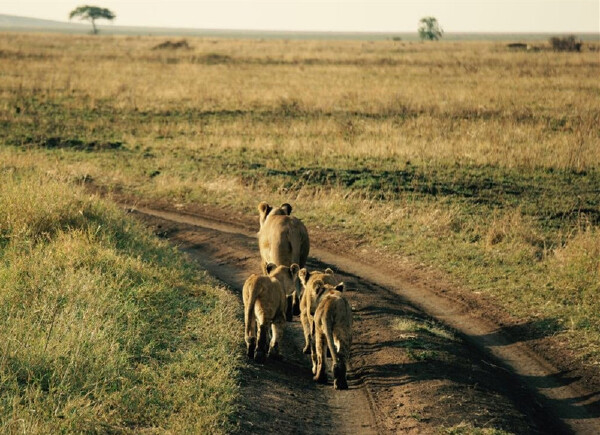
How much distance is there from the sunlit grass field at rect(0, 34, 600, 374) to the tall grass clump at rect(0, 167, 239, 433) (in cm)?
486

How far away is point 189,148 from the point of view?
26.1 metres

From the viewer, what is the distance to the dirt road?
8.31 m

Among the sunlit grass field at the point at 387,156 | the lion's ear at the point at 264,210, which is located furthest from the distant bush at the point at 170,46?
the lion's ear at the point at 264,210

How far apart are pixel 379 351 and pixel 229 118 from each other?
75.9 feet

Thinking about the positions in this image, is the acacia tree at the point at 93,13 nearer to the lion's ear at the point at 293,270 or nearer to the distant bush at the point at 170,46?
the distant bush at the point at 170,46

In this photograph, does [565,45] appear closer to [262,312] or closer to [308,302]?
[308,302]

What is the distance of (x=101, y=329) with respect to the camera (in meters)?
9.45

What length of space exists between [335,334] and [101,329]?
277 centimetres

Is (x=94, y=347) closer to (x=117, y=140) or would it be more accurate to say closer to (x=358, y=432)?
(x=358, y=432)

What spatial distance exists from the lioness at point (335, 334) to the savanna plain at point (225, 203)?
1045mm

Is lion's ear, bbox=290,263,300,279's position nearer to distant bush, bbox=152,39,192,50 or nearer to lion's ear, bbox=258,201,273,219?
lion's ear, bbox=258,201,273,219

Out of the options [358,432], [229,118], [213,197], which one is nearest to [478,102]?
[229,118]

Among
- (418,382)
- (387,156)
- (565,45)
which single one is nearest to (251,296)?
(418,382)

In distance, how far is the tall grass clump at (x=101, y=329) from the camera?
296 inches
